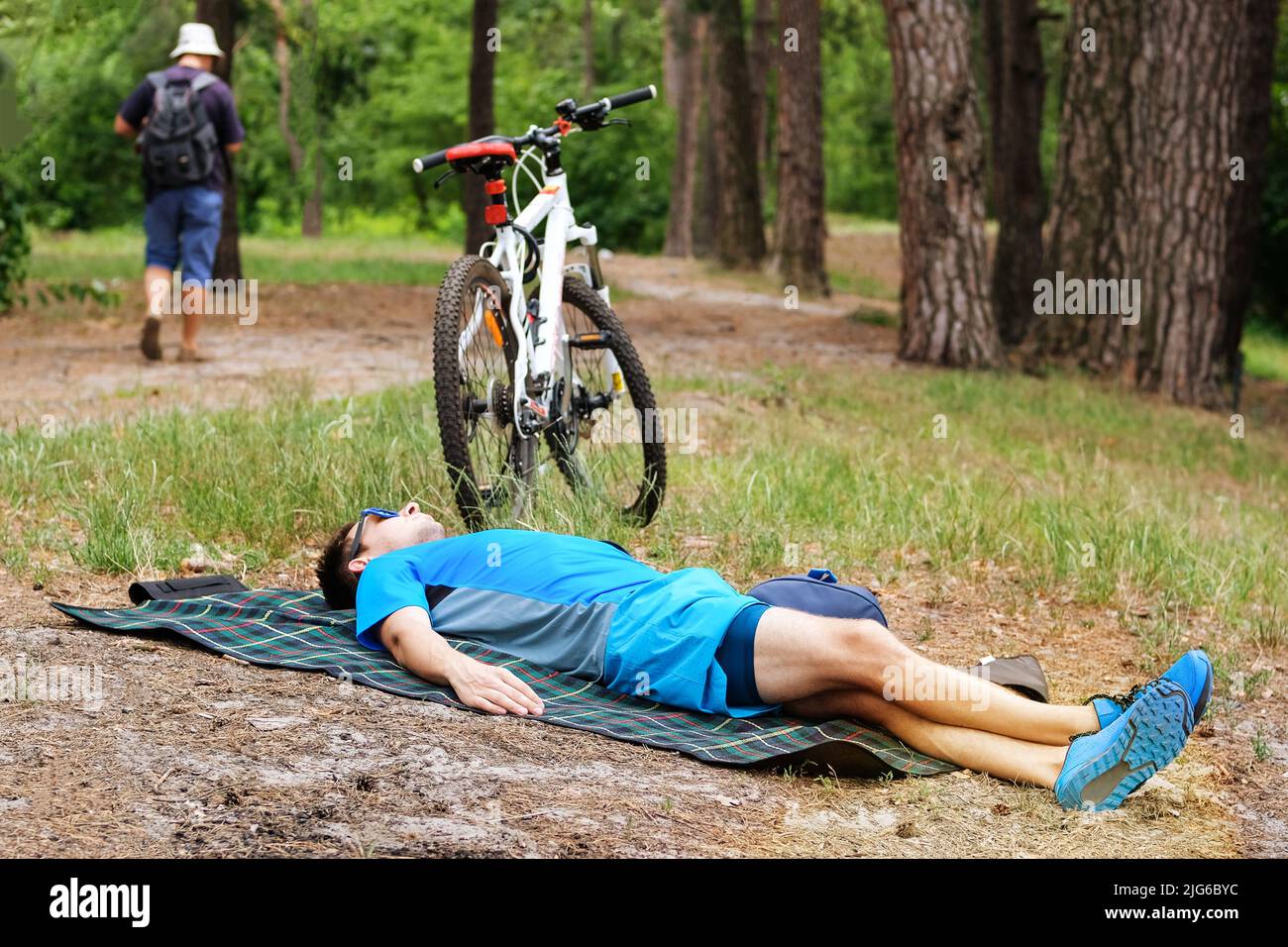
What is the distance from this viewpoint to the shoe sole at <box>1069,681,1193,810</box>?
3.49m

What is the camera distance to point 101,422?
24.3 ft

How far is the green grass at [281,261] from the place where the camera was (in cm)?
1933

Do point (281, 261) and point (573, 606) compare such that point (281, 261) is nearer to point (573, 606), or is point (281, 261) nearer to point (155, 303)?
point (155, 303)

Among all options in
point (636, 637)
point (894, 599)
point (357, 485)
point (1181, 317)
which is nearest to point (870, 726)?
point (636, 637)

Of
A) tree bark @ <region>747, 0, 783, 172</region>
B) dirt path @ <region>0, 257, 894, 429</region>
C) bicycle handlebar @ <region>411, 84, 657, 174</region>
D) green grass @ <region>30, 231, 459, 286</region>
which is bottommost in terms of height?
dirt path @ <region>0, 257, 894, 429</region>

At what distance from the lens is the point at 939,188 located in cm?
1249

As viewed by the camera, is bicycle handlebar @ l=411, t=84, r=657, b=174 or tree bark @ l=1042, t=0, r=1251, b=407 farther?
tree bark @ l=1042, t=0, r=1251, b=407

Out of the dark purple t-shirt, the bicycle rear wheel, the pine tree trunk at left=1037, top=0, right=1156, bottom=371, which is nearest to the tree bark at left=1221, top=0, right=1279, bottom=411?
the pine tree trunk at left=1037, top=0, right=1156, bottom=371

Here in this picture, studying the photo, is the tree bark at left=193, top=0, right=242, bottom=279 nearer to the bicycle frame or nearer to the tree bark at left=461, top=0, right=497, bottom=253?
the tree bark at left=461, top=0, right=497, bottom=253

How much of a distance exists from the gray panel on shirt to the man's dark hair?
0.40 m

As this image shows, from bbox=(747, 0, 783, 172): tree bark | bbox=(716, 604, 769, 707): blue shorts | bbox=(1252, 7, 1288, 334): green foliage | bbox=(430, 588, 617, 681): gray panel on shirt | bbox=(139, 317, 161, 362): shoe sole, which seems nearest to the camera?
bbox=(716, 604, 769, 707): blue shorts

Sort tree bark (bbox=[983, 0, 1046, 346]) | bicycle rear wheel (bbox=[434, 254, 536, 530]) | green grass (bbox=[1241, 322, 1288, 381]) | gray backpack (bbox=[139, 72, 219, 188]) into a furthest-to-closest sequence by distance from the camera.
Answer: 1. green grass (bbox=[1241, 322, 1288, 381])
2. tree bark (bbox=[983, 0, 1046, 346])
3. gray backpack (bbox=[139, 72, 219, 188])
4. bicycle rear wheel (bbox=[434, 254, 536, 530])

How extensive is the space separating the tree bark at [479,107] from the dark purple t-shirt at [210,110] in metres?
4.81

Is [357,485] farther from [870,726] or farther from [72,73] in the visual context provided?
[72,73]
